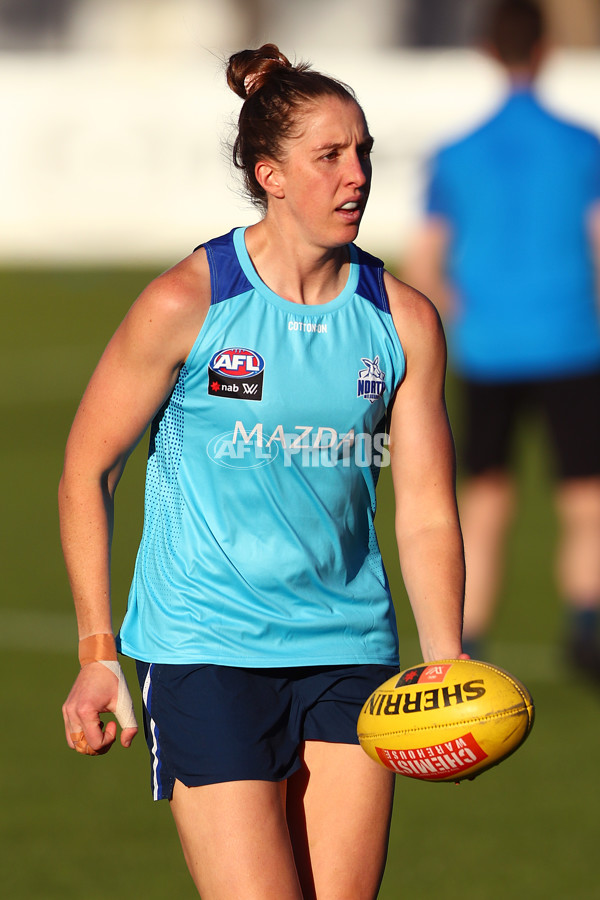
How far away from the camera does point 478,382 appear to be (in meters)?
7.32

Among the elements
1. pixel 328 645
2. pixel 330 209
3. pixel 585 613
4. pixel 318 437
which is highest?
pixel 330 209

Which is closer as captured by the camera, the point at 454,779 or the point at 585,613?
the point at 454,779

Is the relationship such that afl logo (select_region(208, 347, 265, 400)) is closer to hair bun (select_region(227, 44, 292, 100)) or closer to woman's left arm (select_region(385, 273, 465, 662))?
woman's left arm (select_region(385, 273, 465, 662))

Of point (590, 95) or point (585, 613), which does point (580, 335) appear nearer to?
point (585, 613)

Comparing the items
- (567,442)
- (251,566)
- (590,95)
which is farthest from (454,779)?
(590,95)

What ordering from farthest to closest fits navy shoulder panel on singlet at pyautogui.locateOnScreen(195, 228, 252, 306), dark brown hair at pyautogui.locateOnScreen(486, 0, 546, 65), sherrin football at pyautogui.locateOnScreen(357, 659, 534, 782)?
dark brown hair at pyautogui.locateOnScreen(486, 0, 546, 65)
navy shoulder panel on singlet at pyautogui.locateOnScreen(195, 228, 252, 306)
sherrin football at pyautogui.locateOnScreen(357, 659, 534, 782)

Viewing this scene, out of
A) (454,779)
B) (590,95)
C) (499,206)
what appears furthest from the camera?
(590,95)

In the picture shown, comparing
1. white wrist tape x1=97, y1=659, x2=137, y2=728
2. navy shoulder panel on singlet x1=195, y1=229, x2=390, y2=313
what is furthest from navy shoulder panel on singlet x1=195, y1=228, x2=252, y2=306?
white wrist tape x1=97, y1=659, x2=137, y2=728

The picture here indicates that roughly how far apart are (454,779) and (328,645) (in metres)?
0.43

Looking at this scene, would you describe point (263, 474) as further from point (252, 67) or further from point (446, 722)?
point (252, 67)

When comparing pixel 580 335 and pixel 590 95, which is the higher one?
pixel 590 95

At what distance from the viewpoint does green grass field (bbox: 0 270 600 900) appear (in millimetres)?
5465

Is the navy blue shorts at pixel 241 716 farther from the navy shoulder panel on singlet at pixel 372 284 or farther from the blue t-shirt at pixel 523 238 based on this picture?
the blue t-shirt at pixel 523 238

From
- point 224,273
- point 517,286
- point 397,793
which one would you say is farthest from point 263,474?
point 517,286
